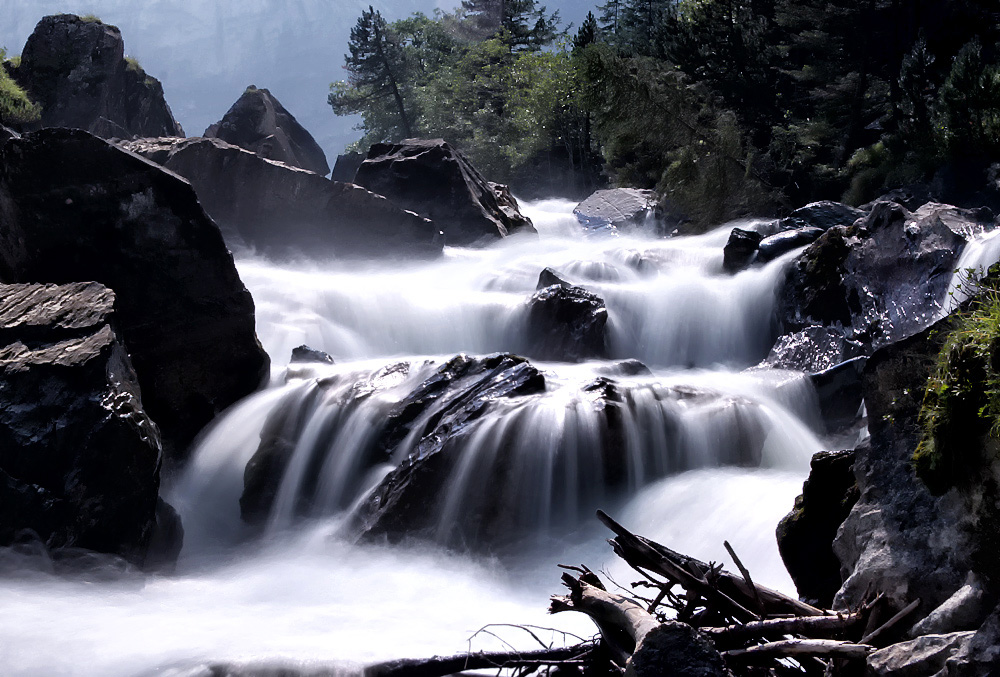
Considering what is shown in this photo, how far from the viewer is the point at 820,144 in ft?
65.2

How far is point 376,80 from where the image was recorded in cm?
4825

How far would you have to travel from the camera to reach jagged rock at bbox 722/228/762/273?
564 inches

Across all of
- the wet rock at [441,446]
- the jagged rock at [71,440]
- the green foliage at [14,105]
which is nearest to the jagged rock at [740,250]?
the wet rock at [441,446]

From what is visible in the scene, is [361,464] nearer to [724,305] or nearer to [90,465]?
[90,465]

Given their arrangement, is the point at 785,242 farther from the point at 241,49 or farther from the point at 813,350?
the point at 241,49

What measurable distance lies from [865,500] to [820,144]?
18224 millimetres

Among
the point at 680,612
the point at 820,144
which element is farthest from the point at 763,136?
the point at 680,612

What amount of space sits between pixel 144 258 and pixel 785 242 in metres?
10.8

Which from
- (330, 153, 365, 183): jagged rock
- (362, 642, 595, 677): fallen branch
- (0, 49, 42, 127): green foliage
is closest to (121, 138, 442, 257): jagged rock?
(0, 49, 42, 127): green foliage

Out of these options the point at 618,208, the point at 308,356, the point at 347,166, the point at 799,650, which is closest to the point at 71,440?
the point at 308,356

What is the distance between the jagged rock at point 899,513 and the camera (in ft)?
10.9

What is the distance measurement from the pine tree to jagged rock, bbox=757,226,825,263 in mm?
35993

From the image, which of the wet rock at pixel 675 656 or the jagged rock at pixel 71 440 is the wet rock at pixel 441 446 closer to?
the jagged rock at pixel 71 440

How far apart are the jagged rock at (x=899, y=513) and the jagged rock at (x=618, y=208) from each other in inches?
738
